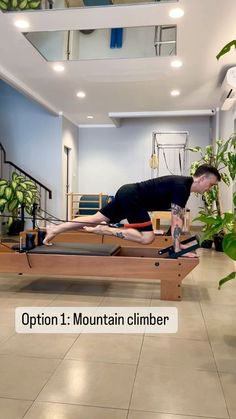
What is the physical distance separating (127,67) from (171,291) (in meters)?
3.40

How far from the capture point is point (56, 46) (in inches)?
176

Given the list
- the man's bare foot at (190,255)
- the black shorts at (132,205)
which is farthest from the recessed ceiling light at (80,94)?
the man's bare foot at (190,255)

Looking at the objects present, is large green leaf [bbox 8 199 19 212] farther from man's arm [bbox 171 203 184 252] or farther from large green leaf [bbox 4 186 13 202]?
man's arm [bbox 171 203 184 252]

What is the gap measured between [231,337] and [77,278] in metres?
1.74

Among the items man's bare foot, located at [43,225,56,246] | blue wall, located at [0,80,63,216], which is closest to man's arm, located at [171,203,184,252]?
man's bare foot, located at [43,225,56,246]

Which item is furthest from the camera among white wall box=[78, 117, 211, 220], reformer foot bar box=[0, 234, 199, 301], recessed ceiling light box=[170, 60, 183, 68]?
white wall box=[78, 117, 211, 220]

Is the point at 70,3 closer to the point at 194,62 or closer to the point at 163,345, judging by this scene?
the point at 194,62

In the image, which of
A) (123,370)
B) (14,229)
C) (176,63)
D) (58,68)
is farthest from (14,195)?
(123,370)

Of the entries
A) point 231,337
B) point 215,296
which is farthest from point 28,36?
point 231,337

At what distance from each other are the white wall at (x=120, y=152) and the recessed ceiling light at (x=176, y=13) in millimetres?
5121

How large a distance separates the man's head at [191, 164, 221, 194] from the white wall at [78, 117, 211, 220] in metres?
Result: 5.94

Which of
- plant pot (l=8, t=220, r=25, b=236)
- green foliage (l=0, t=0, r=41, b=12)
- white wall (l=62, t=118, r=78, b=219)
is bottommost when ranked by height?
plant pot (l=8, t=220, r=25, b=236)

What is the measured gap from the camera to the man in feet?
8.96

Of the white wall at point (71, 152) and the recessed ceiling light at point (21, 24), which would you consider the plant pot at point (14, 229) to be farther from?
the recessed ceiling light at point (21, 24)
